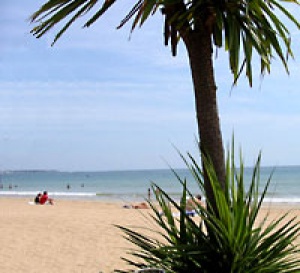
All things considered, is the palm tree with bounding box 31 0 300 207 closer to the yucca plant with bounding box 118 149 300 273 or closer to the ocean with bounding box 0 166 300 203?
the yucca plant with bounding box 118 149 300 273

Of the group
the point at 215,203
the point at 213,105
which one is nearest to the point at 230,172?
the point at 215,203

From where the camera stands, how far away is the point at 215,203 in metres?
3.73

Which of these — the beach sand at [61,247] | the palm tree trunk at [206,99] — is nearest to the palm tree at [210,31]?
the palm tree trunk at [206,99]

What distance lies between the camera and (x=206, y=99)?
4.00 metres

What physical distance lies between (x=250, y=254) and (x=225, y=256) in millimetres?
180

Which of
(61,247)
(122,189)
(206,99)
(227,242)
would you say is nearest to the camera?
(227,242)

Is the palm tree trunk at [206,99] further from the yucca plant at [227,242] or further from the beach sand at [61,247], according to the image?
the beach sand at [61,247]

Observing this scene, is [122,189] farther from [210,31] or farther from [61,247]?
[210,31]


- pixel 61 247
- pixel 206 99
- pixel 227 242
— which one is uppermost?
pixel 206 99

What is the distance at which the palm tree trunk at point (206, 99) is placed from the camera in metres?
3.88

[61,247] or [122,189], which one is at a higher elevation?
[122,189]

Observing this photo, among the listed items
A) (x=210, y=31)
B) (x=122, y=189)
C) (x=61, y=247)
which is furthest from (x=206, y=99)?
(x=122, y=189)

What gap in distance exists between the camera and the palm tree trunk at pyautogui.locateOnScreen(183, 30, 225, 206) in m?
3.88

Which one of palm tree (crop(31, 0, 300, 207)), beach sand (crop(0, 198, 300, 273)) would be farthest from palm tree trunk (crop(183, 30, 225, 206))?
beach sand (crop(0, 198, 300, 273))
